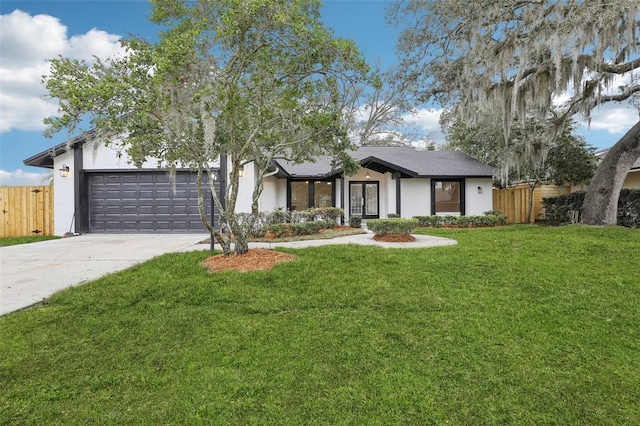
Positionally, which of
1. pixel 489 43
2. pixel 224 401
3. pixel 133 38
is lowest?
pixel 224 401

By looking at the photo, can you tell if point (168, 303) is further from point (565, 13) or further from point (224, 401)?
point (565, 13)

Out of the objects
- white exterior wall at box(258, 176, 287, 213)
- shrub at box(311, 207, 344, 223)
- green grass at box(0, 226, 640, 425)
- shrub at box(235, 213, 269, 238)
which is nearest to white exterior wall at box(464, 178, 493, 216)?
shrub at box(311, 207, 344, 223)

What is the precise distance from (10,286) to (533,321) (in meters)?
6.73

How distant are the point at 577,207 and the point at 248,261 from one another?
12244 mm

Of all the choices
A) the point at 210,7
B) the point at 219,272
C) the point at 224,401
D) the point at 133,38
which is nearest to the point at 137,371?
the point at 224,401

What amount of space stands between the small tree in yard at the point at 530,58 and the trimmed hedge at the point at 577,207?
60.9 inches

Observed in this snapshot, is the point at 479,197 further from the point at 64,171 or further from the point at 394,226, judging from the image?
the point at 64,171

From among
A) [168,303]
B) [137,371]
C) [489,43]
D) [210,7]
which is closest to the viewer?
[137,371]

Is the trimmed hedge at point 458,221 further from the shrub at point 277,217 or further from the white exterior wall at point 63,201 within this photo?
the white exterior wall at point 63,201

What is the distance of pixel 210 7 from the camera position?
4.85 m

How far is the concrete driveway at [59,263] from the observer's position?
4.29 m

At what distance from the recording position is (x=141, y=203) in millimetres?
11008

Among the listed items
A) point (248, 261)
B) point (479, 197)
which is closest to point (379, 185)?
point (479, 197)

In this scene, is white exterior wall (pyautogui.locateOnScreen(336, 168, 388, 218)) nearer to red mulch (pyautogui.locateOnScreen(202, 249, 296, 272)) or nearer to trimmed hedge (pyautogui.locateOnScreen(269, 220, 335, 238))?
trimmed hedge (pyautogui.locateOnScreen(269, 220, 335, 238))
